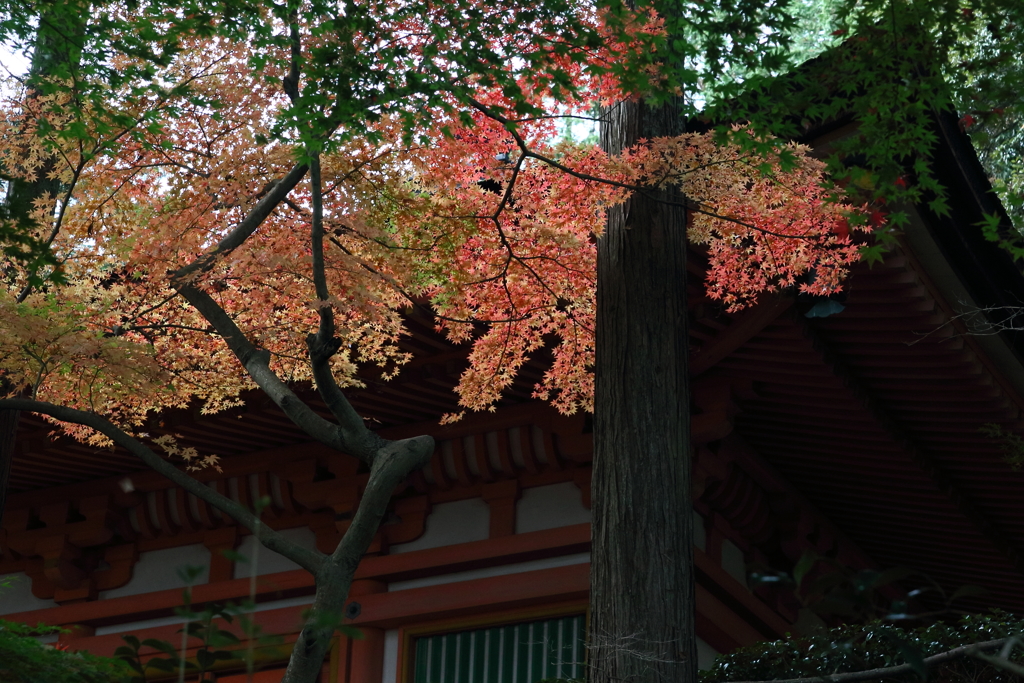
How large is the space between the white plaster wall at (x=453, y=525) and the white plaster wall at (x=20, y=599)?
13.4 feet

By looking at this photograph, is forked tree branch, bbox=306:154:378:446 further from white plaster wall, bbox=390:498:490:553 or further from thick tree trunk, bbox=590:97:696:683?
white plaster wall, bbox=390:498:490:553

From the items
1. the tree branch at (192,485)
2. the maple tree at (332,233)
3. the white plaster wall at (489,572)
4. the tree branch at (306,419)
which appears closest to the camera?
the tree branch at (192,485)

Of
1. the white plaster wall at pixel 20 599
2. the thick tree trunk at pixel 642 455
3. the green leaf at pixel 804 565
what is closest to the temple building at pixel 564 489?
the white plaster wall at pixel 20 599

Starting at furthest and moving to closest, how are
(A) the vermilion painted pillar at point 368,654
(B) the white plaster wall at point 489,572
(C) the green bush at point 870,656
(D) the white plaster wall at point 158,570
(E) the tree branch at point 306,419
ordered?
(D) the white plaster wall at point 158,570 < (A) the vermilion painted pillar at point 368,654 < (B) the white plaster wall at point 489,572 < (C) the green bush at point 870,656 < (E) the tree branch at point 306,419

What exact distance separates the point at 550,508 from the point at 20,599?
18.8 feet

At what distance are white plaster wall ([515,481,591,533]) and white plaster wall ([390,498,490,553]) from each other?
32cm

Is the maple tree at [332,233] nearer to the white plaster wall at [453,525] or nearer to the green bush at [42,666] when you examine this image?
the green bush at [42,666]

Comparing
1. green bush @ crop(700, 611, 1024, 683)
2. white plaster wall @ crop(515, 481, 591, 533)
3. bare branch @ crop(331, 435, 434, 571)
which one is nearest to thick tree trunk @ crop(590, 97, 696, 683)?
green bush @ crop(700, 611, 1024, 683)

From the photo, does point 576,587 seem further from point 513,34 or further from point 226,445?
point 513,34

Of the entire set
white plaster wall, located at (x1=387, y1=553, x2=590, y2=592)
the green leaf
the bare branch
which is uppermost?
white plaster wall, located at (x1=387, y1=553, x2=590, y2=592)

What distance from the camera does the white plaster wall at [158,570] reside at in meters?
9.59

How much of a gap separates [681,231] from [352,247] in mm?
2026

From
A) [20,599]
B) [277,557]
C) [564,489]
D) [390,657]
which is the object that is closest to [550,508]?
[564,489]

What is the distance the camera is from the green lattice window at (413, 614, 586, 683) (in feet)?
25.2
